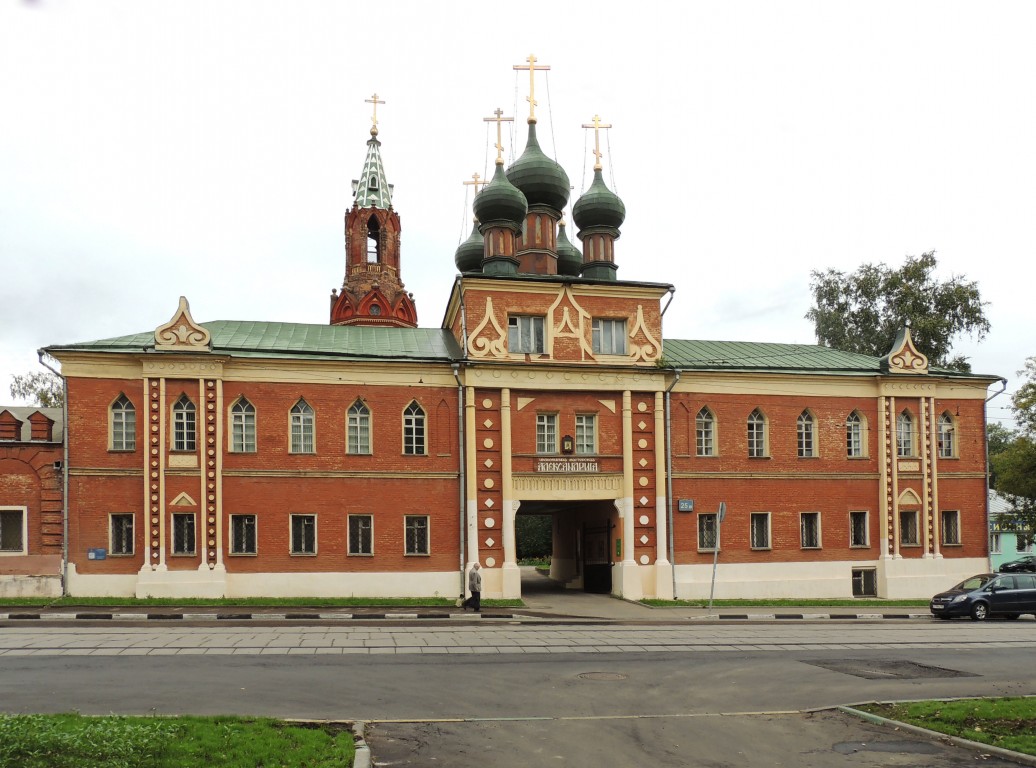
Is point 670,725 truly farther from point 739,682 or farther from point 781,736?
point 739,682

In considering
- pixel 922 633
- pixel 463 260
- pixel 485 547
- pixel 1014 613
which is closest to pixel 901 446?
pixel 1014 613

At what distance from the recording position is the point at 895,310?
51406 mm

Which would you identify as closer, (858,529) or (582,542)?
(858,529)

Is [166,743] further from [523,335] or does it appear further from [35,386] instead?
[35,386]

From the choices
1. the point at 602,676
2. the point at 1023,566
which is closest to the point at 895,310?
the point at 1023,566

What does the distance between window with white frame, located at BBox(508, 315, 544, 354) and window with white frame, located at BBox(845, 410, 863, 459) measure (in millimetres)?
11796

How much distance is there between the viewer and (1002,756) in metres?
10.1

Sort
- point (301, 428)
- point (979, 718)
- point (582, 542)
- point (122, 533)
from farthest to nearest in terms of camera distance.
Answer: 1. point (582, 542)
2. point (301, 428)
3. point (122, 533)
4. point (979, 718)

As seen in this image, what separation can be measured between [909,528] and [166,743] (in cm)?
3006

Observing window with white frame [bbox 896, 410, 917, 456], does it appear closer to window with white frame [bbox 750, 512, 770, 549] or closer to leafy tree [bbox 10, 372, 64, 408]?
window with white frame [bbox 750, 512, 770, 549]

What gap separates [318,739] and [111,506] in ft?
66.6

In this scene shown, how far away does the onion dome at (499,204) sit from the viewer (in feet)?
106

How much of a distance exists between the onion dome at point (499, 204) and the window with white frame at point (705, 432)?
30.4 feet

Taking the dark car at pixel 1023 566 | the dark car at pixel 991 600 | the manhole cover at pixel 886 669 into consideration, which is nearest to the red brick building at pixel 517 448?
the dark car at pixel 991 600
